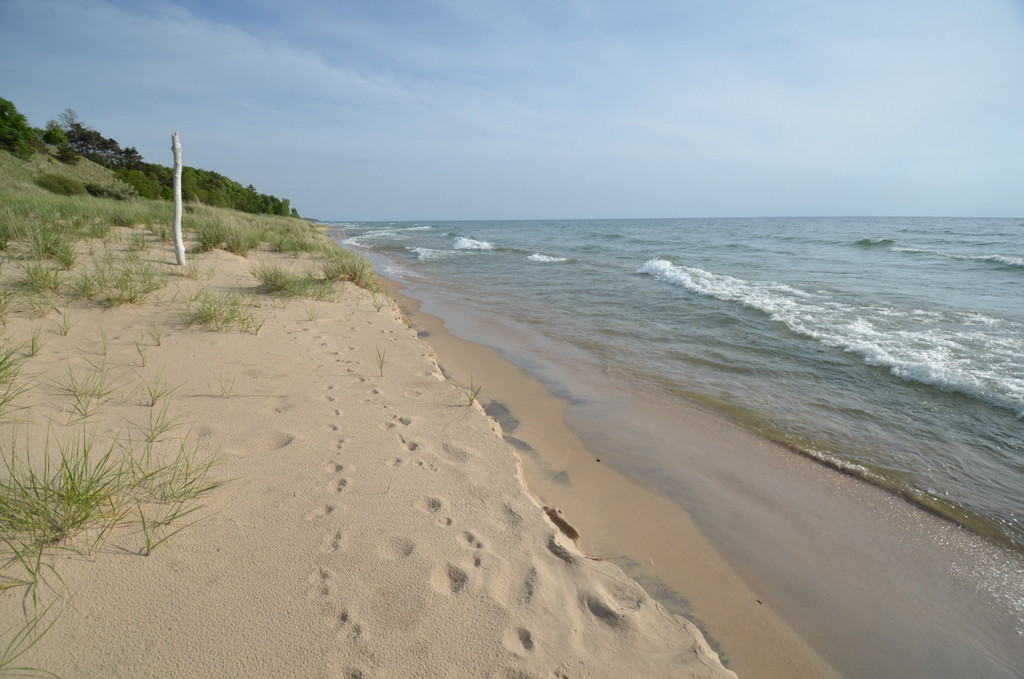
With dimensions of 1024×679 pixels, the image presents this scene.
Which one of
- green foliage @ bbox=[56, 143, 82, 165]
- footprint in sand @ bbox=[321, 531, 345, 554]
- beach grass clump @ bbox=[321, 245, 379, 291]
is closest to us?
footprint in sand @ bbox=[321, 531, 345, 554]

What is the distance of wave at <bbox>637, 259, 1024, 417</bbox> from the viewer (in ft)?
16.0

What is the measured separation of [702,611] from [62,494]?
2976mm

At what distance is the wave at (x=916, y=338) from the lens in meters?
4.89

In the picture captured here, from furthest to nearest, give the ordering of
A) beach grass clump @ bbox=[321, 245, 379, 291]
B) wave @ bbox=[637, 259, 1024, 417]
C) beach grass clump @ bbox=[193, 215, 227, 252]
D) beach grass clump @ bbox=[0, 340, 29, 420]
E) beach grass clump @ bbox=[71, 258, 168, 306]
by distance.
Result: beach grass clump @ bbox=[193, 215, 227, 252] < beach grass clump @ bbox=[321, 245, 379, 291] < wave @ bbox=[637, 259, 1024, 417] < beach grass clump @ bbox=[71, 258, 168, 306] < beach grass clump @ bbox=[0, 340, 29, 420]

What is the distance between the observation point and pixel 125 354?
360cm

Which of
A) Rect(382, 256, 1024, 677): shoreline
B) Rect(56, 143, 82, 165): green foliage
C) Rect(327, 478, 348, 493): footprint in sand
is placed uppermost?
Rect(56, 143, 82, 165): green foliage

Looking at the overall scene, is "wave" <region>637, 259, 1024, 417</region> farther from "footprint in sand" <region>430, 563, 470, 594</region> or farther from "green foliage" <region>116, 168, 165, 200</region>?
"green foliage" <region>116, 168, 165, 200</region>

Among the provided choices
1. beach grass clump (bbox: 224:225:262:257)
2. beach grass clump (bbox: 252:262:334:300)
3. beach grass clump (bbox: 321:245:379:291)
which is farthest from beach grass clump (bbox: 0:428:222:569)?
beach grass clump (bbox: 224:225:262:257)

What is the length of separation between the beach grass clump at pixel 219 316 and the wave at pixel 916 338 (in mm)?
7636

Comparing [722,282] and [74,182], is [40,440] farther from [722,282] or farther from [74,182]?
[74,182]

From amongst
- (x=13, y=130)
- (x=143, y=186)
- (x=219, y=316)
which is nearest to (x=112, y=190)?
(x=143, y=186)

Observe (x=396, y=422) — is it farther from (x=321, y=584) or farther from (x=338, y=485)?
(x=321, y=584)

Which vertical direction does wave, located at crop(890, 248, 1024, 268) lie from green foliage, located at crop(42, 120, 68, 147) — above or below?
below

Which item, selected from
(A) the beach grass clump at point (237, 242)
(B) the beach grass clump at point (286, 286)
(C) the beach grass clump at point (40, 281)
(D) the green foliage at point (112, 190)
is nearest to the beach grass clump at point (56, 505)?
(C) the beach grass clump at point (40, 281)
